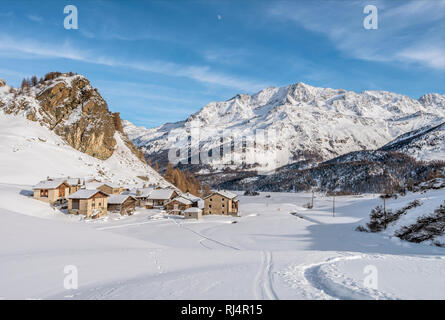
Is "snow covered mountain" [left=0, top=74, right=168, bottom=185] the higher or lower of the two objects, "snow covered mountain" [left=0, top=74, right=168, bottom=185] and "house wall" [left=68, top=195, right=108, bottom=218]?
the higher

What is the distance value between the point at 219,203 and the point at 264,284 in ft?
192

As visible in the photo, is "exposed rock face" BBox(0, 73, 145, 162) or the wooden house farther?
"exposed rock face" BBox(0, 73, 145, 162)

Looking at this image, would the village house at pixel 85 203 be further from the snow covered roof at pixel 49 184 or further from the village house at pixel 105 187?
the village house at pixel 105 187

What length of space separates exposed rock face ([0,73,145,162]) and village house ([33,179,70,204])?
4648 centimetres

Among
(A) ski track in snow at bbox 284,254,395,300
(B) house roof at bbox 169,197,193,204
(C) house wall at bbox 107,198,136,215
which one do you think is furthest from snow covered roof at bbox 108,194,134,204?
(A) ski track in snow at bbox 284,254,395,300

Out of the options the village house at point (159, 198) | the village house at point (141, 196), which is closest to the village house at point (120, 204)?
the village house at point (141, 196)

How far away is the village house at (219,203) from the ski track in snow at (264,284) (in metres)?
52.6

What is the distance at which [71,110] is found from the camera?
104 meters

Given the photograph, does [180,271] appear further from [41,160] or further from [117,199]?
[41,160]

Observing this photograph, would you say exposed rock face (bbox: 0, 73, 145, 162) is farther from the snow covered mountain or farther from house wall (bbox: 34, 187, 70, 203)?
house wall (bbox: 34, 187, 70, 203)

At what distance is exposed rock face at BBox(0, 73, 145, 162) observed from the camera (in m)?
96.6

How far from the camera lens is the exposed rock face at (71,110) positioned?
9662 centimetres
